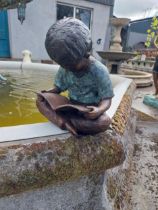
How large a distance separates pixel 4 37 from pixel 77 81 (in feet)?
23.6

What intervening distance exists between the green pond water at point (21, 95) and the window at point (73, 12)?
4.93 m

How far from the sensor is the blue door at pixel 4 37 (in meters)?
7.46

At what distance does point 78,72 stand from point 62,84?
0.23 meters

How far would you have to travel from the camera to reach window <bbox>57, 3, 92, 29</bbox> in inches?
331

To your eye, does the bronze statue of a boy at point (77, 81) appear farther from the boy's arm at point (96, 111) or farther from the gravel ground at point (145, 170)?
the gravel ground at point (145, 170)

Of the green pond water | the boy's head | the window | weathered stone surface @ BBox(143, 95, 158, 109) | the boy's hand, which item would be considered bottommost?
weathered stone surface @ BBox(143, 95, 158, 109)

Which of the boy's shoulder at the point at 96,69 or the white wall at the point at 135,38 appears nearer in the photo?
the boy's shoulder at the point at 96,69

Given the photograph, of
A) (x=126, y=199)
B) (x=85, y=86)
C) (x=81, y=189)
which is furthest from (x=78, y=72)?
(x=126, y=199)

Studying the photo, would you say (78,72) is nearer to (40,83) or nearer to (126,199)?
(126,199)

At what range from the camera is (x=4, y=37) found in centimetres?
770

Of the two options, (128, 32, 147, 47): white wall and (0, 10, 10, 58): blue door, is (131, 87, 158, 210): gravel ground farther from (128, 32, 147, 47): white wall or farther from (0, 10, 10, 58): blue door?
(128, 32, 147, 47): white wall

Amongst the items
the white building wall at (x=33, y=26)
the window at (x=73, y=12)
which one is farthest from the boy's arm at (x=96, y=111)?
the window at (x=73, y=12)

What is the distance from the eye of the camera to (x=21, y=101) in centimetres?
244

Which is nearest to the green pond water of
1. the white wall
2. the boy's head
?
the boy's head
